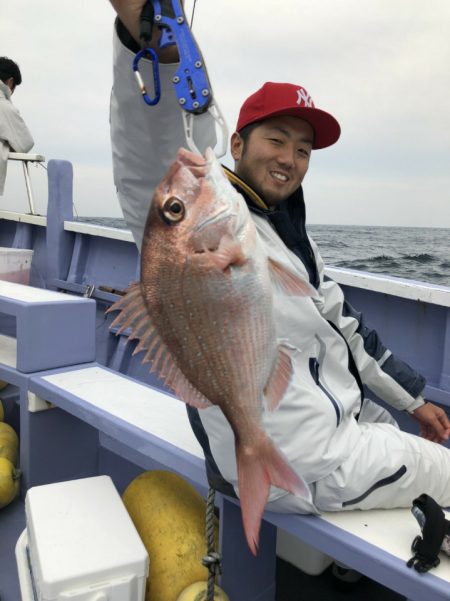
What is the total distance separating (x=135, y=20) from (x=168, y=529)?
173 cm

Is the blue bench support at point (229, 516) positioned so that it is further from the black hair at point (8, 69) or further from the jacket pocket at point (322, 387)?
the black hair at point (8, 69)

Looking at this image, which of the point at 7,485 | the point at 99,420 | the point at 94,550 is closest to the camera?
the point at 94,550

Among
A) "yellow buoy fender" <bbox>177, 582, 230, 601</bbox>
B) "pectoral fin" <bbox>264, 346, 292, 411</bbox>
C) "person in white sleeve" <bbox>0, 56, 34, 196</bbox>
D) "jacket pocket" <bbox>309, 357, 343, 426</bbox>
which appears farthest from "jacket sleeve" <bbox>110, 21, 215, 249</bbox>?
"person in white sleeve" <bbox>0, 56, 34, 196</bbox>

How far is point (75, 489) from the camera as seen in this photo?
2061 mm

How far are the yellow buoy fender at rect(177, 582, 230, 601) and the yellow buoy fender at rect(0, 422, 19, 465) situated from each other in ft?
5.19

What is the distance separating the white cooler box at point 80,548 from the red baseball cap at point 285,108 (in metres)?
1.56

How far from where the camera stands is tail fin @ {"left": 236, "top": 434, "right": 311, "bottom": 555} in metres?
1.18

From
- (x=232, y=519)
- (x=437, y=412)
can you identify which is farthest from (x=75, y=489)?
(x=437, y=412)

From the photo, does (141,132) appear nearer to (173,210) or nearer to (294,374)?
(173,210)

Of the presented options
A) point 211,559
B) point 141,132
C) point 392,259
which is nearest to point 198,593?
point 211,559

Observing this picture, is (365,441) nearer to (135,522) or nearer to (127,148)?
(135,522)

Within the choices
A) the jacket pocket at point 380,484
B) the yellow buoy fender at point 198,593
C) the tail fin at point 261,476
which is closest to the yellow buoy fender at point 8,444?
the yellow buoy fender at point 198,593

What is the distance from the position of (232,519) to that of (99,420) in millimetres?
809

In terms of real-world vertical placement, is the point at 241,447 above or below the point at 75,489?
above
